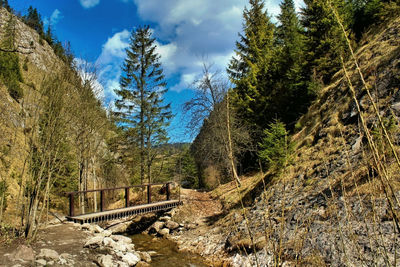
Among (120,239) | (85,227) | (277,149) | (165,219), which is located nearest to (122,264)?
(120,239)

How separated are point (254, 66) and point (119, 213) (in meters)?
13.1

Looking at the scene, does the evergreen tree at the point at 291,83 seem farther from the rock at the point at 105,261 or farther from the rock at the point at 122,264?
the rock at the point at 105,261

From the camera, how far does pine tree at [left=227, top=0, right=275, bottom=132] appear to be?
1672 cm

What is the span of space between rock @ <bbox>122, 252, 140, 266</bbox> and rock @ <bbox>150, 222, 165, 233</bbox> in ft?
13.7

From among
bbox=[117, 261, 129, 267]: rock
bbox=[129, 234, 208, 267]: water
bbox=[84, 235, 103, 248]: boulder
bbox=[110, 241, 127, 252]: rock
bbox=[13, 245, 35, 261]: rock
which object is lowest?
bbox=[129, 234, 208, 267]: water

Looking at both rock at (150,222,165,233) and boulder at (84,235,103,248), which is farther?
rock at (150,222,165,233)

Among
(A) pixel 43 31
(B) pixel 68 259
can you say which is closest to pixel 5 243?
(B) pixel 68 259

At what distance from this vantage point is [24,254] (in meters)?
5.52

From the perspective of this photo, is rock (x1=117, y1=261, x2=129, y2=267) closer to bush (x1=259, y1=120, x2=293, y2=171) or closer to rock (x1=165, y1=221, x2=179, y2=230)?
rock (x1=165, y1=221, x2=179, y2=230)

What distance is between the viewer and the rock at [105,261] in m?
6.35

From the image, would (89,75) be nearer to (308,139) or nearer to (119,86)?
(119,86)

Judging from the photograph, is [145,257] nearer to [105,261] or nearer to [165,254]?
[165,254]

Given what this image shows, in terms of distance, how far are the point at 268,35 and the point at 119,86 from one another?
1277cm

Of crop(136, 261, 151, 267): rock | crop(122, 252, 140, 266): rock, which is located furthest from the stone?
crop(122, 252, 140, 266): rock
